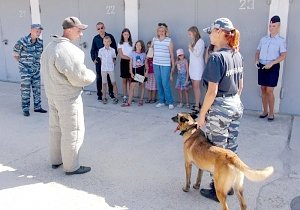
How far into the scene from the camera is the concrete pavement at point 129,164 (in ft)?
10.9

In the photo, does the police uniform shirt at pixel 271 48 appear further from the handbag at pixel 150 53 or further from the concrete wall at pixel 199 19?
the handbag at pixel 150 53

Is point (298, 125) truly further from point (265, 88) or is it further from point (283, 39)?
point (283, 39)

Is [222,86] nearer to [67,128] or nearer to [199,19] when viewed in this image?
[67,128]

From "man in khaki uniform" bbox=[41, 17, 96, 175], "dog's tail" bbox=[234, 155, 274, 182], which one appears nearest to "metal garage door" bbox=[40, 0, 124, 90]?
"man in khaki uniform" bbox=[41, 17, 96, 175]

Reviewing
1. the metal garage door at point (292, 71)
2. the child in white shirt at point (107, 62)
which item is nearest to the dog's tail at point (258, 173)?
the metal garage door at point (292, 71)

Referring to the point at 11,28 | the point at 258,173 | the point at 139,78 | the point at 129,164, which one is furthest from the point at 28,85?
the point at 258,173

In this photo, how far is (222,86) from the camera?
2.95 meters

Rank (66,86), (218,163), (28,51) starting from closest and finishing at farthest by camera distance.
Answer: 1. (218,163)
2. (66,86)
3. (28,51)

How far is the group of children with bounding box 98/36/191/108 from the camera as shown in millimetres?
6203

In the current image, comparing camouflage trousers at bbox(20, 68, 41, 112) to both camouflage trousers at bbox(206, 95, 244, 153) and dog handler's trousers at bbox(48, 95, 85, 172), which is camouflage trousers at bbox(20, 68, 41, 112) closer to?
dog handler's trousers at bbox(48, 95, 85, 172)

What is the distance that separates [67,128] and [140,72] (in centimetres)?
292

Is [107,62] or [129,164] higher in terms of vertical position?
[107,62]

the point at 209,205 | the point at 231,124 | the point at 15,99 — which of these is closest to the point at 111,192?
the point at 209,205

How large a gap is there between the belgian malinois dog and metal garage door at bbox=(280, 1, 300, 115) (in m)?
2.92
